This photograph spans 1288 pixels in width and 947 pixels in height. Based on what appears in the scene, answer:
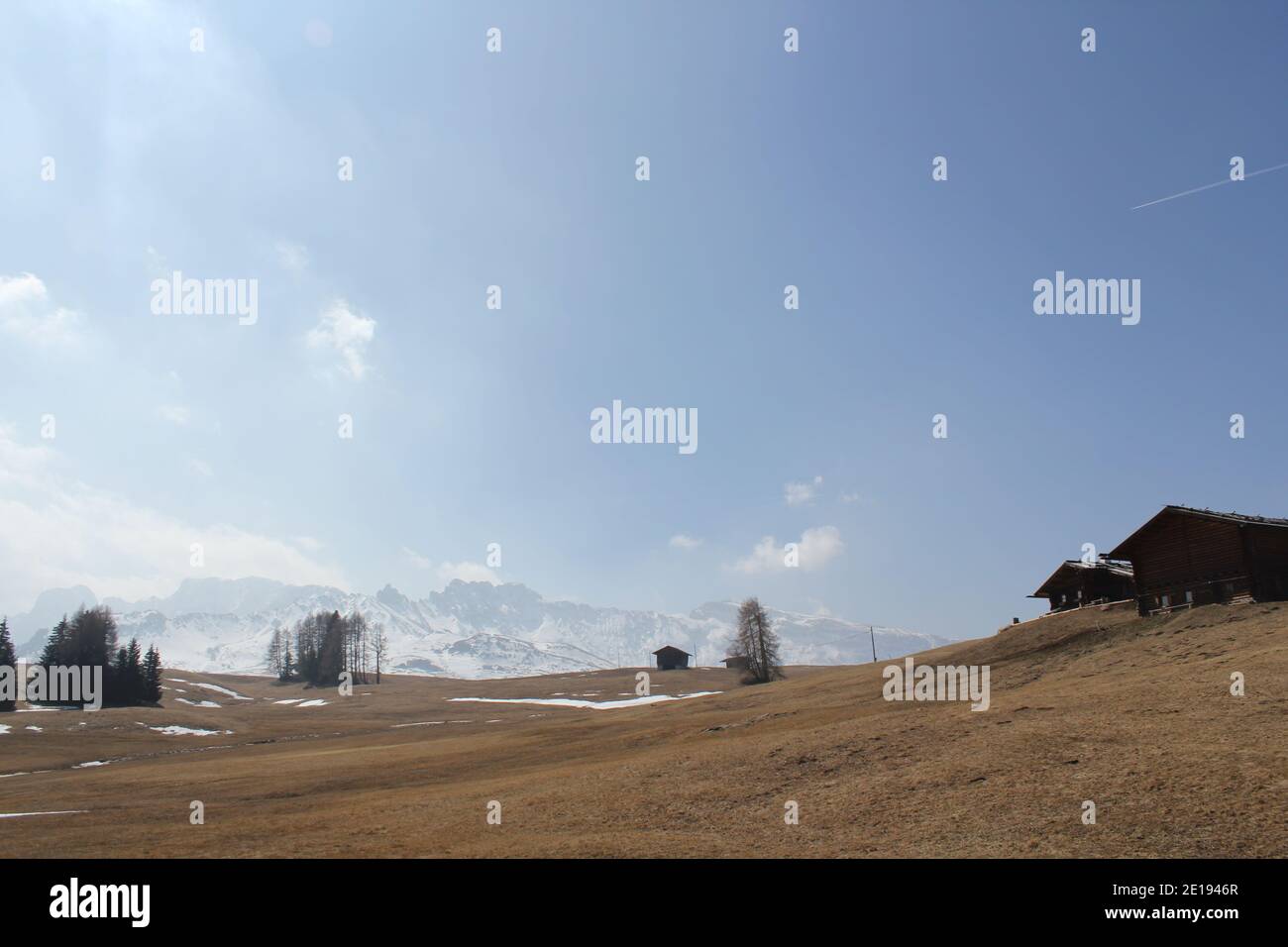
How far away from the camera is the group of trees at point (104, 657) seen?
102 m

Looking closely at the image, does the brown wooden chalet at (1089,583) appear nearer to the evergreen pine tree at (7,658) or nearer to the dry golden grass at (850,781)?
the dry golden grass at (850,781)

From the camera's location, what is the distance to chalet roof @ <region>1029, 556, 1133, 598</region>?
58.6 meters

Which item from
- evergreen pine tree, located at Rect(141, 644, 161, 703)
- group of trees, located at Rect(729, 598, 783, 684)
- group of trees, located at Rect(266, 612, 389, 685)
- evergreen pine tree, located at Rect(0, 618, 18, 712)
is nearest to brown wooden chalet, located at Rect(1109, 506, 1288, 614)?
group of trees, located at Rect(729, 598, 783, 684)

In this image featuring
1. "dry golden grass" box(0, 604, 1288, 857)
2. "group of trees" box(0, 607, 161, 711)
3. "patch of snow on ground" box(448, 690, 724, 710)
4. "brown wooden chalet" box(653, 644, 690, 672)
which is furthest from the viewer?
"brown wooden chalet" box(653, 644, 690, 672)

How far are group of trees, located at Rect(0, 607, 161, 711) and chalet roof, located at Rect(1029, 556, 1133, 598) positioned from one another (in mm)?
111507

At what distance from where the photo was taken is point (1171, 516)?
4709 cm

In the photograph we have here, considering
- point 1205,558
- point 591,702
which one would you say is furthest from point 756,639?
point 1205,558

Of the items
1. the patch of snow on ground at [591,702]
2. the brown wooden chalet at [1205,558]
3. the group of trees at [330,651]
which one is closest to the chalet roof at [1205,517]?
the brown wooden chalet at [1205,558]

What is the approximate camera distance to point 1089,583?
5925 cm

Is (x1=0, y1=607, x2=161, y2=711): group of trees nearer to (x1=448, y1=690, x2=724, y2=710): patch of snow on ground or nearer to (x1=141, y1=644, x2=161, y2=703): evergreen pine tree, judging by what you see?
(x1=141, y1=644, x2=161, y2=703): evergreen pine tree

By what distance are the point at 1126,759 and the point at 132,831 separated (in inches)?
1286

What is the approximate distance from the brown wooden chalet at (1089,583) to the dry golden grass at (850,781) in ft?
26.7

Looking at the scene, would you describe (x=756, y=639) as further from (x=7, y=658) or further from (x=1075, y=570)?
(x=7, y=658)
